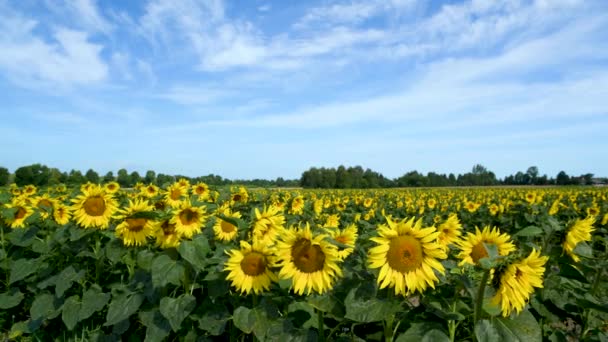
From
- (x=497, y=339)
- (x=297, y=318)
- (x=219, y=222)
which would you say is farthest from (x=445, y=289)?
(x=219, y=222)

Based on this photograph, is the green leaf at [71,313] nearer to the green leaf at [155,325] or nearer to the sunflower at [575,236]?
the green leaf at [155,325]

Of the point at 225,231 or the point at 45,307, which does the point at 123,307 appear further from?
the point at 45,307

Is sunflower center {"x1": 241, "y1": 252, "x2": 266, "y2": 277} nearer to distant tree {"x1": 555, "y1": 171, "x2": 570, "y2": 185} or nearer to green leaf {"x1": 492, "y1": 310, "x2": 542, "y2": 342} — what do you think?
green leaf {"x1": 492, "y1": 310, "x2": 542, "y2": 342}

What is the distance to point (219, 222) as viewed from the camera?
431 cm

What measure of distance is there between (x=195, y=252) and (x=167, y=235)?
0.73 m

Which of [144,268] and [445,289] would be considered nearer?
[445,289]

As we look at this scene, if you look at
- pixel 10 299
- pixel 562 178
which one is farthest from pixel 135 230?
pixel 562 178

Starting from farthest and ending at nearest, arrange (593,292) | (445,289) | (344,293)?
(593,292) < (445,289) < (344,293)

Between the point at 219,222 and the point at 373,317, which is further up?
the point at 219,222

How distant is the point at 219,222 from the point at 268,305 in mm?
1632

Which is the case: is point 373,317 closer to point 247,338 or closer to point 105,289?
point 247,338

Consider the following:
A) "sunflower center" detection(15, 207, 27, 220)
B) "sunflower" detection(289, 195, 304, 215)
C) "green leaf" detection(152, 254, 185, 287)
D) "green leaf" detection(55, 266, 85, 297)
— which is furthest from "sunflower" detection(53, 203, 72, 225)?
"sunflower" detection(289, 195, 304, 215)

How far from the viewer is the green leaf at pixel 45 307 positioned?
4.11 metres

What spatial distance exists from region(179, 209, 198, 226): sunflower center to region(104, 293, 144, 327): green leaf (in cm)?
66
